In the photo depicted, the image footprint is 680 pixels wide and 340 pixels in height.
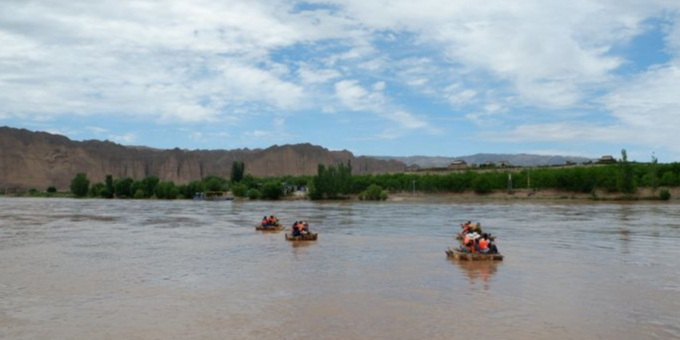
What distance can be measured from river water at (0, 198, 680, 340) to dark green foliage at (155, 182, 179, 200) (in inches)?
4206

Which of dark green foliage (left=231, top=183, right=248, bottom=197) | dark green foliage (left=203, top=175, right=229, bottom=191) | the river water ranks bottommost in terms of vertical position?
the river water

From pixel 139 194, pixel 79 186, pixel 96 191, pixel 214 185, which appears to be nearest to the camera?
pixel 214 185

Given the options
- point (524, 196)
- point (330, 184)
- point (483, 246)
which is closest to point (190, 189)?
point (330, 184)

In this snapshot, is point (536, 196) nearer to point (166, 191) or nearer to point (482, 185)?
point (482, 185)

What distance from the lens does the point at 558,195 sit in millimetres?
92375

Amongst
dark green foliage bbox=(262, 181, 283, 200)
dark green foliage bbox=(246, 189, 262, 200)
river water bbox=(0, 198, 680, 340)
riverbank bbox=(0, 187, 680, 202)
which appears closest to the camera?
river water bbox=(0, 198, 680, 340)

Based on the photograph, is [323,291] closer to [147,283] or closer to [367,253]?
[147,283]

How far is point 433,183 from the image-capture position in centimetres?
11188

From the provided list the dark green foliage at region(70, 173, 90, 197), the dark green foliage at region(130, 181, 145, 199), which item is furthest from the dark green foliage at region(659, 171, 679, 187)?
the dark green foliage at region(70, 173, 90, 197)

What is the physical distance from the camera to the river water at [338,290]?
12734 mm

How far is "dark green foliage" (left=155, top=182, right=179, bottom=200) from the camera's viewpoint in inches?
5364

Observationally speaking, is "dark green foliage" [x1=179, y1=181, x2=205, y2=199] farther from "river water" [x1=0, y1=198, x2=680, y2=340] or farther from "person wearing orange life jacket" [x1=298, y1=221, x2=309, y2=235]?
"person wearing orange life jacket" [x1=298, y1=221, x2=309, y2=235]

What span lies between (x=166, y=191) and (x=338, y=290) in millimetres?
124359

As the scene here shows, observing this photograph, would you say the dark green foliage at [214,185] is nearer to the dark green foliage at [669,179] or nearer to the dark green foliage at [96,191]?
the dark green foliage at [96,191]
